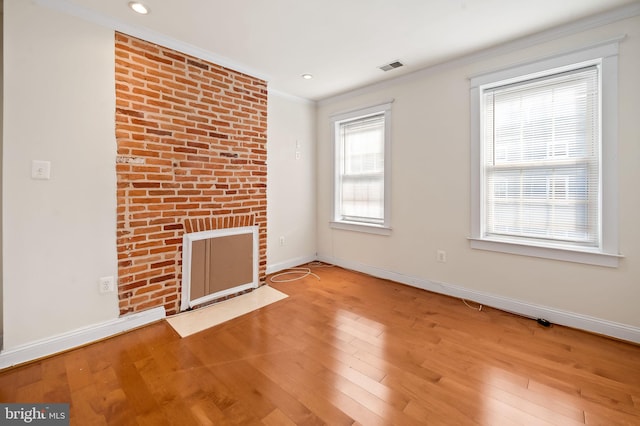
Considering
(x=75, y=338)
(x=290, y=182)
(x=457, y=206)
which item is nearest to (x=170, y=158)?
(x=75, y=338)

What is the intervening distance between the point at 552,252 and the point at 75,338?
3992mm

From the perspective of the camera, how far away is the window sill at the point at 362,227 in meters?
3.64

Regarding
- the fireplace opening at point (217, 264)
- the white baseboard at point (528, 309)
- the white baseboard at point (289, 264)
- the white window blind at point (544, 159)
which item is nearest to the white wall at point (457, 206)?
the white baseboard at point (528, 309)

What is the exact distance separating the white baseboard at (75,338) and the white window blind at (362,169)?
2701 millimetres

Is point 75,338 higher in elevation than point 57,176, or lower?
lower

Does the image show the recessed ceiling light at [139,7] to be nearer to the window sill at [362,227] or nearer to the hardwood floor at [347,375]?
the hardwood floor at [347,375]

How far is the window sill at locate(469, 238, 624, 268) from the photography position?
2.22 meters

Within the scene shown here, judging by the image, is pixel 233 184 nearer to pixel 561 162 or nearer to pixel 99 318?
pixel 99 318

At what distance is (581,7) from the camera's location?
2.10 m

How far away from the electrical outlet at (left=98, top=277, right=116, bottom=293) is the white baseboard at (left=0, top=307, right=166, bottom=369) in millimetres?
257

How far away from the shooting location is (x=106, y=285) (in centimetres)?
226

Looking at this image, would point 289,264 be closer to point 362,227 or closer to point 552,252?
point 362,227

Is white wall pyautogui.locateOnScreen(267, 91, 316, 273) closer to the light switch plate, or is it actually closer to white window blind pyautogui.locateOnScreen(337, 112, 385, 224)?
white window blind pyautogui.locateOnScreen(337, 112, 385, 224)

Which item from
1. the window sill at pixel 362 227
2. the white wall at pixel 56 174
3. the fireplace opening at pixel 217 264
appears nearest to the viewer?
the white wall at pixel 56 174
